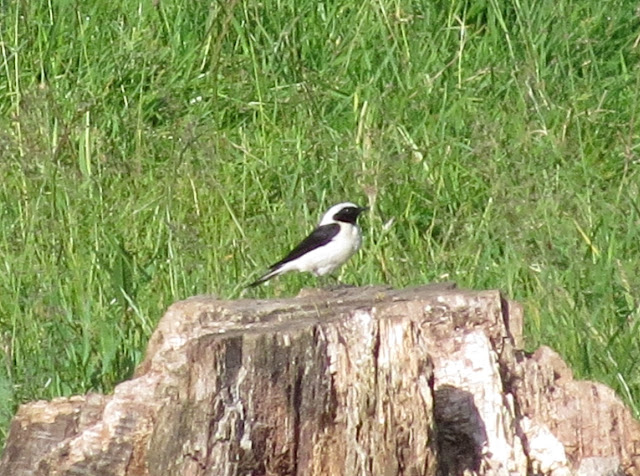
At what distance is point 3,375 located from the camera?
473cm

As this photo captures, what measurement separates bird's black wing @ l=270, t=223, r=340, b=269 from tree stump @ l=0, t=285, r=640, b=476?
170cm

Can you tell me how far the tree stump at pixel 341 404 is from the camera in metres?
3.22

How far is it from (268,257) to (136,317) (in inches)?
38.9

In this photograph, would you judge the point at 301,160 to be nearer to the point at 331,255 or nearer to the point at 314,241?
the point at 314,241

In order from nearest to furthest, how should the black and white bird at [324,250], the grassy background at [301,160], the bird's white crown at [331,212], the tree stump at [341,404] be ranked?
the tree stump at [341,404], the grassy background at [301,160], the black and white bird at [324,250], the bird's white crown at [331,212]

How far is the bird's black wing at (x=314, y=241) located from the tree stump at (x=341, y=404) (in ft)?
5.58

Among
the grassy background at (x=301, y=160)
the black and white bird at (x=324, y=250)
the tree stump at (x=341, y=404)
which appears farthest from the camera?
the black and white bird at (x=324, y=250)

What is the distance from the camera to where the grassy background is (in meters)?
5.09

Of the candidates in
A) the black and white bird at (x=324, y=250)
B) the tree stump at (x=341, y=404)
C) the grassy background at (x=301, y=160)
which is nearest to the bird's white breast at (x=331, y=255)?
the black and white bird at (x=324, y=250)

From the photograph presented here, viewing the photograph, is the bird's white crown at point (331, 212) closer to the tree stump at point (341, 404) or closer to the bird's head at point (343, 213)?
the bird's head at point (343, 213)

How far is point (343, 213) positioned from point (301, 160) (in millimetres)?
716

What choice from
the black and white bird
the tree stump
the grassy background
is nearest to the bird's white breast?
the black and white bird

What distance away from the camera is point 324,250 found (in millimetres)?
5609

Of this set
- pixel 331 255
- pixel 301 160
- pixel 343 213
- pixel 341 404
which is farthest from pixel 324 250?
pixel 341 404
